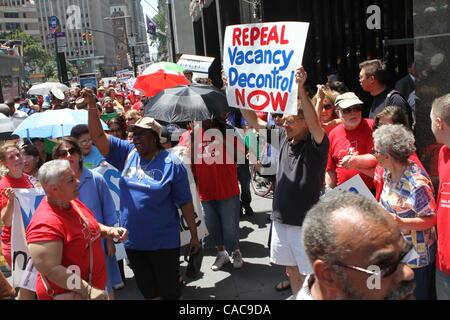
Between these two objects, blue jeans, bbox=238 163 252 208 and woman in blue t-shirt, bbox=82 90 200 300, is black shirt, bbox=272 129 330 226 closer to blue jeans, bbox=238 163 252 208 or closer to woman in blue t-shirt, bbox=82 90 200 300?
woman in blue t-shirt, bbox=82 90 200 300

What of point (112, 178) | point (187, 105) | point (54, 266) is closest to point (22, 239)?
point (54, 266)

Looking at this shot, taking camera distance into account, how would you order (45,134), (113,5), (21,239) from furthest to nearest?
(113,5) → (45,134) → (21,239)

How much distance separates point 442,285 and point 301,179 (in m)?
1.22

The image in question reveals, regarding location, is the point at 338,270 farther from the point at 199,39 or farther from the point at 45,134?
the point at 199,39

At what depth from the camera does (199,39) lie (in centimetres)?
2527

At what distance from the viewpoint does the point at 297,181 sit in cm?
372

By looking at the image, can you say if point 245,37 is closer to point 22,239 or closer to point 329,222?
point 22,239

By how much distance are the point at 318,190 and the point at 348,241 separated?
85.6 inches

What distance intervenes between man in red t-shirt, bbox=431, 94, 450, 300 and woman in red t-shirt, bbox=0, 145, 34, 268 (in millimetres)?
3307

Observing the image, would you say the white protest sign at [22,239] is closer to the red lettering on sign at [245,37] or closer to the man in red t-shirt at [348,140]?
the red lettering on sign at [245,37]

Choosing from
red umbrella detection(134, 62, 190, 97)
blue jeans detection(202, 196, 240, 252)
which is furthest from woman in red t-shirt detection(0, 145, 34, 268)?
red umbrella detection(134, 62, 190, 97)

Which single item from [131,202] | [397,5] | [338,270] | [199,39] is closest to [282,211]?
[131,202]

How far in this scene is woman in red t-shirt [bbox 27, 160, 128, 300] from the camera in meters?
2.69

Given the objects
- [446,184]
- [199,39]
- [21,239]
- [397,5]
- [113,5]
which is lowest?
[21,239]
